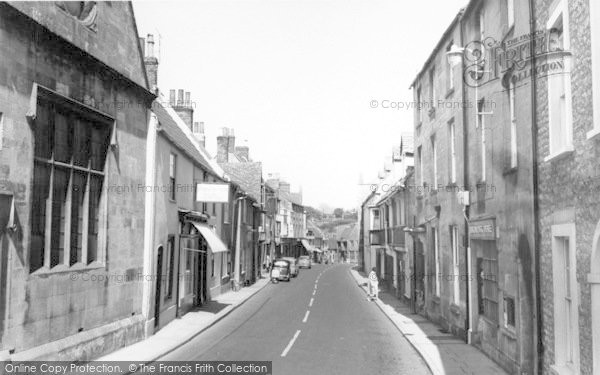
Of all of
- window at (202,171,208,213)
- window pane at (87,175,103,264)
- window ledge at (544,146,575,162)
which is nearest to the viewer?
window ledge at (544,146,575,162)

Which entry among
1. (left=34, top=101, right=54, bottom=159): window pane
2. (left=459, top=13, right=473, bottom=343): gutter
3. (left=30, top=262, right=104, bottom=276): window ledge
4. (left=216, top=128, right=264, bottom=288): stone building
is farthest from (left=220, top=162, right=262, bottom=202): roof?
(left=34, top=101, right=54, bottom=159): window pane

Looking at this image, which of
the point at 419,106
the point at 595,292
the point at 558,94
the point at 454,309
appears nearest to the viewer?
the point at 595,292

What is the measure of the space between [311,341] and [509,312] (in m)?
6.07

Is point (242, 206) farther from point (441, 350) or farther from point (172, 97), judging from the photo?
point (441, 350)

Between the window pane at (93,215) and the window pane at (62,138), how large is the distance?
1.15 metres

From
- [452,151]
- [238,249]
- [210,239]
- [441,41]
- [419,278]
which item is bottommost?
[419,278]

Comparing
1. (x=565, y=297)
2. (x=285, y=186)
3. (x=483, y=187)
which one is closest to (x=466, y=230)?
(x=483, y=187)

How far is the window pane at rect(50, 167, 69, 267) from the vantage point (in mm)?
11547

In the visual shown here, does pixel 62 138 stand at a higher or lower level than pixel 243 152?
lower

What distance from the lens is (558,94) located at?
31.1 feet

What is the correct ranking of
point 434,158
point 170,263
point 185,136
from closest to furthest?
point 170,263, point 434,158, point 185,136

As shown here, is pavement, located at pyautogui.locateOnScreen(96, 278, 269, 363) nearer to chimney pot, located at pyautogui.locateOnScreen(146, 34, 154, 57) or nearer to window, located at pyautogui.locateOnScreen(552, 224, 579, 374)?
window, located at pyautogui.locateOnScreen(552, 224, 579, 374)

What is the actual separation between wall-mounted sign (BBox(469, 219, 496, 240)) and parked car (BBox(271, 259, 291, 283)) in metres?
28.8

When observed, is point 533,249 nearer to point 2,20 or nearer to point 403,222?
point 2,20
